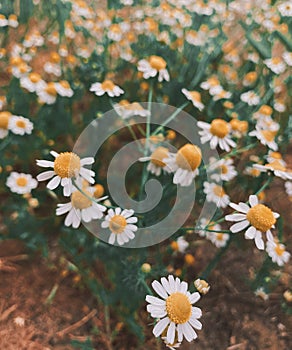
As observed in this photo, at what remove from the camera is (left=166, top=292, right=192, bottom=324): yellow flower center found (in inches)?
35.8

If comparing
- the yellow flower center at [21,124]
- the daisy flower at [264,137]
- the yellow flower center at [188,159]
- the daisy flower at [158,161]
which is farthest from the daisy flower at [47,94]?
the daisy flower at [264,137]

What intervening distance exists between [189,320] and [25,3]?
4.59 feet

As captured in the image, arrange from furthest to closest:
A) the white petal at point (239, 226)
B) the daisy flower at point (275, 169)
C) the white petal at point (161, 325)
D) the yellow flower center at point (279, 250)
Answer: the yellow flower center at point (279, 250)
the daisy flower at point (275, 169)
the white petal at point (239, 226)
the white petal at point (161, 325)

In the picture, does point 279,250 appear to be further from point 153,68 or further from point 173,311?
point 153,68

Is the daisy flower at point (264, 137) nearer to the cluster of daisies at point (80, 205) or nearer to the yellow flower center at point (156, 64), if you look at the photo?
the yellow flower center at point (156, 64)

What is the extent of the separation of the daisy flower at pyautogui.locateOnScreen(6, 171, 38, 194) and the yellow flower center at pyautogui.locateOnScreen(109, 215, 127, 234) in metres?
0.35

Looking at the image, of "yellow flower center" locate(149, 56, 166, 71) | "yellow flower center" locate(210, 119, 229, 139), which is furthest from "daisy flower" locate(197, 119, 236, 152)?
"yellow flower center" locate(149, 56, 166, 71)

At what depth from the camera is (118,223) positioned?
108 centimetres

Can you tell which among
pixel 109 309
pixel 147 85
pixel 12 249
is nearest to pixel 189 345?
pixel 109 309

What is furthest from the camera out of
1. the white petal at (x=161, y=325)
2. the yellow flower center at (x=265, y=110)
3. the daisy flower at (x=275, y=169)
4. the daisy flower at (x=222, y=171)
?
the yellow flower center at (x=265, y=110)

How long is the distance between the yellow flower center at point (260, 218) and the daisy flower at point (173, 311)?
222 mm

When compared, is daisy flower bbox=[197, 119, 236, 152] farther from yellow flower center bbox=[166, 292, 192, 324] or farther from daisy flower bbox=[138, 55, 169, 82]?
yellow flower center bbox=[166, 292, 192, 324]

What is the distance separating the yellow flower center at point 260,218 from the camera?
103cm

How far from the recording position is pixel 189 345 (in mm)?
1334
